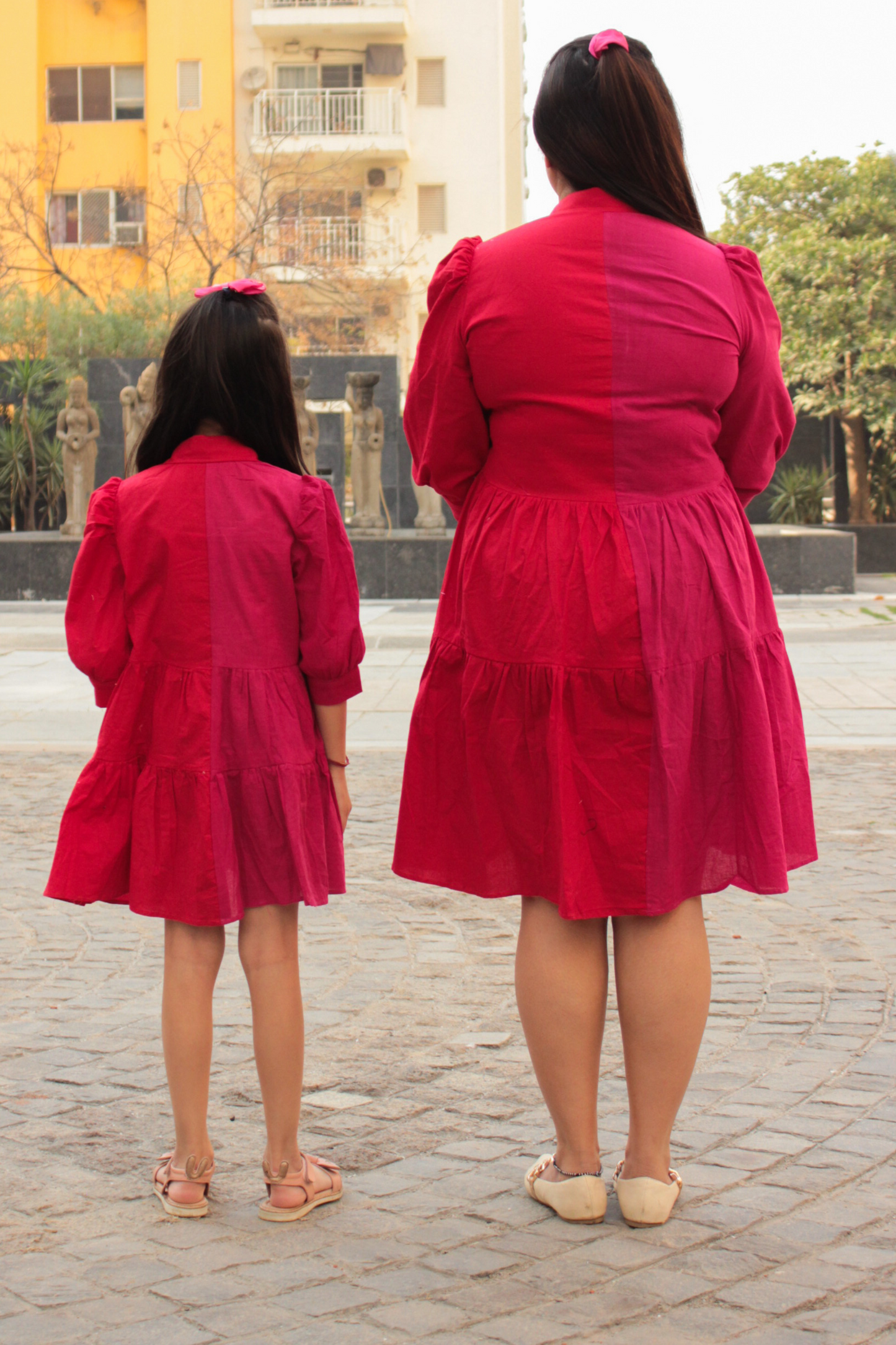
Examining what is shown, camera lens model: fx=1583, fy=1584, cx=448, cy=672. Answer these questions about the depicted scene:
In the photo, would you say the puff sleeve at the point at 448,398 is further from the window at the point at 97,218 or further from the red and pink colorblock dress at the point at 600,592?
the window at the point at 97,218

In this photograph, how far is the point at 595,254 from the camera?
262 cm

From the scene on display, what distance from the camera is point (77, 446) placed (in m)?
19.4

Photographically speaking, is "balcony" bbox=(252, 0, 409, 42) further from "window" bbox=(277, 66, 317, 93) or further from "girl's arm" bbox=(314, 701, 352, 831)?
"girl's arm" bbox=(314, 701, 352, 831)

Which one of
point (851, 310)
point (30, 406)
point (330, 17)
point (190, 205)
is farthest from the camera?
point (330, 17)

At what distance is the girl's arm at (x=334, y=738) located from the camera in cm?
283

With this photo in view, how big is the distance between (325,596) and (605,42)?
103 cm

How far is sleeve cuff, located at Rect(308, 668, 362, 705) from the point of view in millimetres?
2801

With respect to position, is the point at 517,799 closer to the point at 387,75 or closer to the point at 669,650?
the point at 669,650

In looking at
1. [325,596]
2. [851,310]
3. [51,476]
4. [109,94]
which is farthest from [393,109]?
[325,596]

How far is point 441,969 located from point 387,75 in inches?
1470

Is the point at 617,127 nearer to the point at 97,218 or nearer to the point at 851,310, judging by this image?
the point at 851,310

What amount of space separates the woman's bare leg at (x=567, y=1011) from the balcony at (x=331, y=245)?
2843 centimetres

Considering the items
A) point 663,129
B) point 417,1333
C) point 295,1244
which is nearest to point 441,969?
point 295,1244

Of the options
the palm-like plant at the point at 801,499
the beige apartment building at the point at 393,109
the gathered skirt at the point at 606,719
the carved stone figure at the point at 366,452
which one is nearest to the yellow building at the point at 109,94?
the beige apartment building at the point at 393,109
